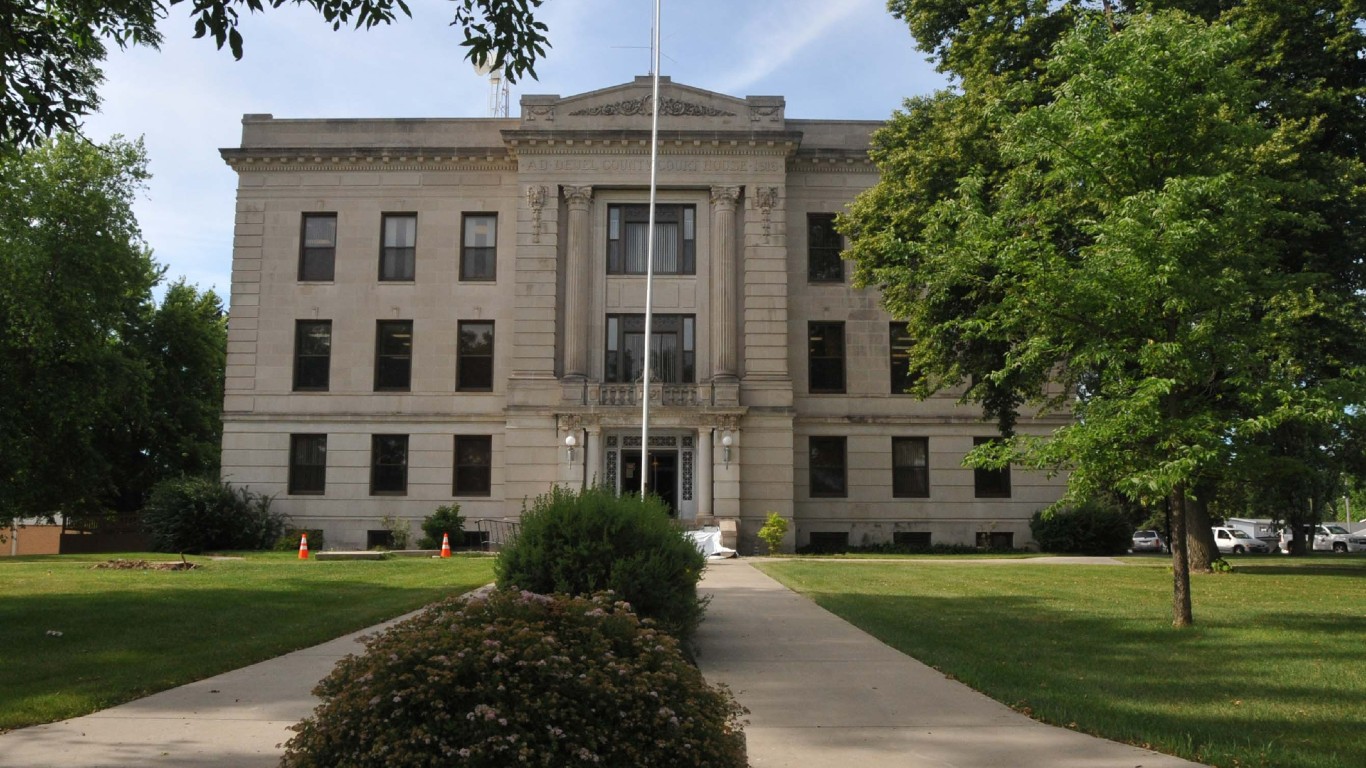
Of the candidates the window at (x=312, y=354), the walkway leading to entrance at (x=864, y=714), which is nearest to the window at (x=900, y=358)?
the window at (x=312, y=354)

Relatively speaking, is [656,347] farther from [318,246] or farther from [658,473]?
[318,246]

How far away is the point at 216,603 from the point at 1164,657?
41.3 feet

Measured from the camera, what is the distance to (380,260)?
3647 cm

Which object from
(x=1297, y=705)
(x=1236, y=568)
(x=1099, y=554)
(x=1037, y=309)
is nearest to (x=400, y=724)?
(x=1297, y=705)

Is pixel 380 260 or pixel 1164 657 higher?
pixel 380 260

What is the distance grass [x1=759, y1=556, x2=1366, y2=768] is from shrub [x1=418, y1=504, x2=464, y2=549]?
1418 cm

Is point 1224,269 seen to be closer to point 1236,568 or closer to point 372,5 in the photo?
point 372,5

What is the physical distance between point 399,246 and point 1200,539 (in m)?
26.7

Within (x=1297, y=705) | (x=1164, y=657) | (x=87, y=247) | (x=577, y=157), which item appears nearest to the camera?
(x=1297, y=705)

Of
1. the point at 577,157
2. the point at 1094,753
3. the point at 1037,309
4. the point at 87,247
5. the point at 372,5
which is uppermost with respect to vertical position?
the point at 577,157

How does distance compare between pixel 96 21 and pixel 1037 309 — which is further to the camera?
pixel 1037 309

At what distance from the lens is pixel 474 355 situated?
36.2 metres

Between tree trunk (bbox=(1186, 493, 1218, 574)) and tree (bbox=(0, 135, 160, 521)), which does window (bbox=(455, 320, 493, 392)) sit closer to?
tree (bbox=(0, 135, 160, 521))

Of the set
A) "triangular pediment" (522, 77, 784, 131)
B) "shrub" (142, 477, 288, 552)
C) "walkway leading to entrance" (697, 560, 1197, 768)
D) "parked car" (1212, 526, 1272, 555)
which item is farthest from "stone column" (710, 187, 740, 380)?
"parked car" (1212, 526, 1272, 555)
